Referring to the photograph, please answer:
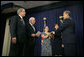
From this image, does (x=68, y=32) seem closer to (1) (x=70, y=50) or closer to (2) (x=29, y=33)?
(1) (x=70, y=50)

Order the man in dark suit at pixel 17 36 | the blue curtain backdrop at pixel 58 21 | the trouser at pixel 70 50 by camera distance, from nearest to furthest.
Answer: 1. the man in dark suit at pixel 17 36
2. the trouser at pixel 70 50
3. the blue curtain backdrop at pixel 58 21

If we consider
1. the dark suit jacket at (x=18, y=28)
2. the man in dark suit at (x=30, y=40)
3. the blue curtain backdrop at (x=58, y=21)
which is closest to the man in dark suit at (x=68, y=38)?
the man in dark suit at (x=30, y=40)

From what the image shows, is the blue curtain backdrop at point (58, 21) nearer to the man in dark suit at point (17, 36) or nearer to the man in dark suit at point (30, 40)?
the man in dark suit at point (30, 40)

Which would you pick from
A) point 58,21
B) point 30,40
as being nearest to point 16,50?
point 30,40

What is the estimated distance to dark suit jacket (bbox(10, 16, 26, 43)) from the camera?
2240 millimetres

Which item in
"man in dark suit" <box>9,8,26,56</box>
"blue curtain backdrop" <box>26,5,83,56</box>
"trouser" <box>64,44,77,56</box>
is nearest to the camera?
"man in dark suit" <box>9,8,26,56</box>

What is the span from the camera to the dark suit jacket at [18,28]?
7.35ft

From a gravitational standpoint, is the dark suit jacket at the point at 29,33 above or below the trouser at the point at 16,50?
above

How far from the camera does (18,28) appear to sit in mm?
2305

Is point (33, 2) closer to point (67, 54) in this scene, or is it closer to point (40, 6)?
point (40, 6)

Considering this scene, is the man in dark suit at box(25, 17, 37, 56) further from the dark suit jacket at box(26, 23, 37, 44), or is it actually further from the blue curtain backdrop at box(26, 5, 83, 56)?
the blue curtain backdrop at box(26, 5, 83, 56)

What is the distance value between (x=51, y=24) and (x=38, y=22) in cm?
69

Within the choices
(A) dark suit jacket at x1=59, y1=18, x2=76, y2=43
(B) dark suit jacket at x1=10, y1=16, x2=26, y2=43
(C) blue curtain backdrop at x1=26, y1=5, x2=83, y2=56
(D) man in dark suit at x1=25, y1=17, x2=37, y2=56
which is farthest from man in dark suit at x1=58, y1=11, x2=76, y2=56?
(C) blue curtain backdrop at x1=26, y1=5, x2=83, y2=56

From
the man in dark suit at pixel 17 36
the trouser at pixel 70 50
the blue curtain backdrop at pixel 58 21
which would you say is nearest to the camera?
the man in dark suit at pixel 17 36
